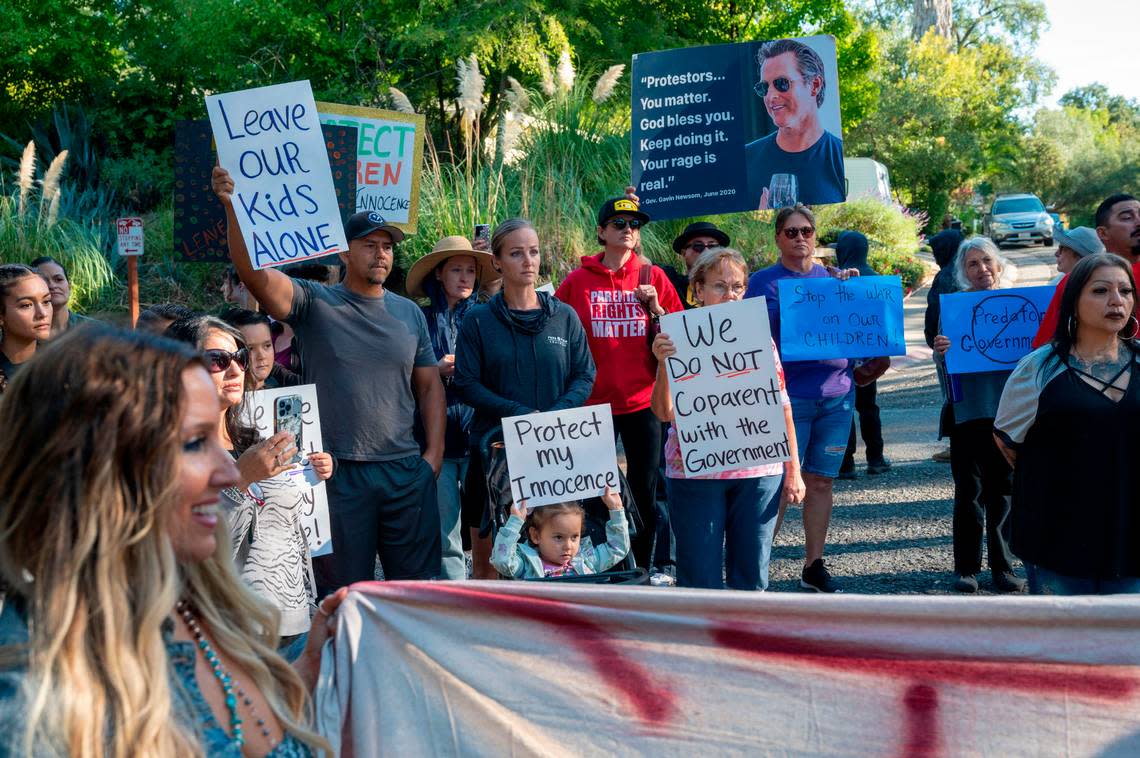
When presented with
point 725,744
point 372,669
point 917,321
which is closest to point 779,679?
point 725,744

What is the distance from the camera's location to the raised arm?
477cm

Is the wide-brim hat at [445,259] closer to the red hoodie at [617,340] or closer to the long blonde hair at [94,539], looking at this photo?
the red hoodie at [617,340]

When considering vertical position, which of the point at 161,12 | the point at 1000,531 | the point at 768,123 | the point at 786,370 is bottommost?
the point at 1000,531

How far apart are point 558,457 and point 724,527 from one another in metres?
1.06

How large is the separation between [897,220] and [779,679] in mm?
22758

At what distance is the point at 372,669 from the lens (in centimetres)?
313

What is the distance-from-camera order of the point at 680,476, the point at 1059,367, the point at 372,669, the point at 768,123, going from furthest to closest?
the point at 768,123
the point at 680,476
the point at 1059,367
the point at 372,669

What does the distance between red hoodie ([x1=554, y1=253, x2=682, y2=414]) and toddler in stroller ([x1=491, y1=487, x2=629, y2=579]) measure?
152 cm

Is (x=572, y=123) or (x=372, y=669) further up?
(x=572, y=123)

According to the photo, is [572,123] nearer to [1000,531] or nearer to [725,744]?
[1000,531]

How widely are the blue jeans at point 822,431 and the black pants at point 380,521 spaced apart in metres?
2.19

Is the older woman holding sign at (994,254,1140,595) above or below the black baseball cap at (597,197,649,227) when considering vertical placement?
below

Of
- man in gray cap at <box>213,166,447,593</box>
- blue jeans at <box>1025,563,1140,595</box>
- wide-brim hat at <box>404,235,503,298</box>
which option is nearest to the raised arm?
man in gray cap at <box>213,166,447,593</box>

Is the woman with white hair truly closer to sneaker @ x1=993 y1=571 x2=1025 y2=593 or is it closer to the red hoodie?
sneaker @ x1=993 y1=571 x2=1025 y2=593
